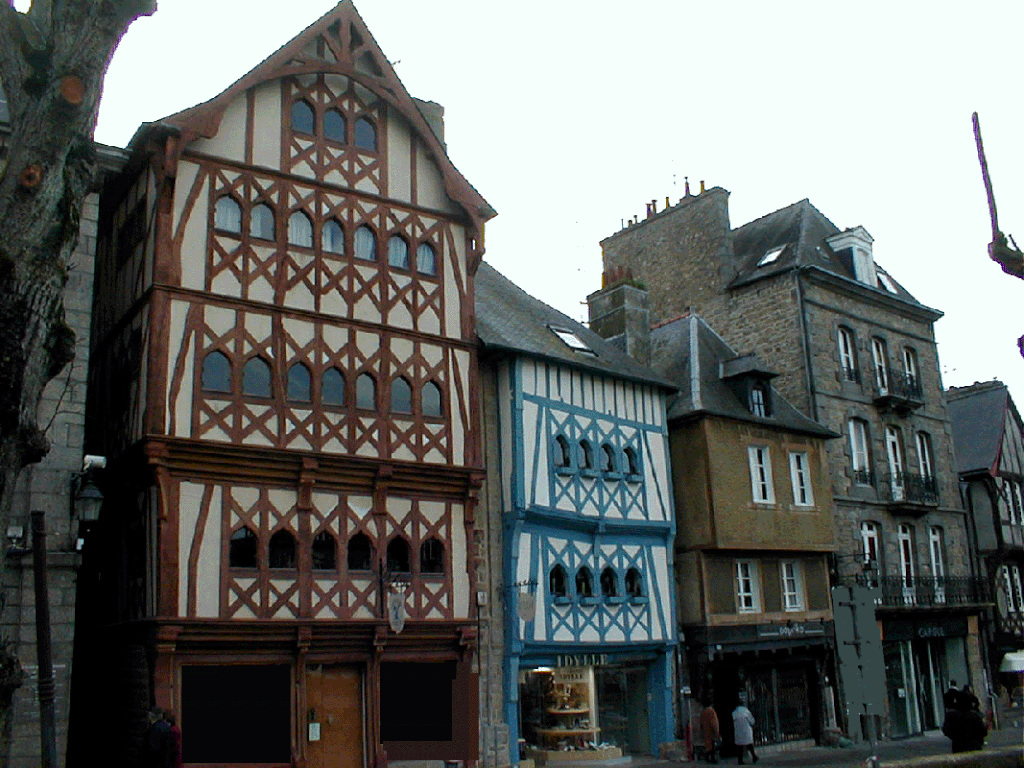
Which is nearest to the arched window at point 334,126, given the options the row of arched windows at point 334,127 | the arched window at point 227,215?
the row of arched windows at point 334,127

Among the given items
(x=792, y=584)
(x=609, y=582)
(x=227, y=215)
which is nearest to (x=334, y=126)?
(x=227, y=215)

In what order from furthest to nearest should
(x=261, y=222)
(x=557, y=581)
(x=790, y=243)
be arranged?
(x=790, y=243) < (x=557, y=581) < (x=261, y=222)

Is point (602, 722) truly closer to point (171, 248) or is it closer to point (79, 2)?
point (171, 248)

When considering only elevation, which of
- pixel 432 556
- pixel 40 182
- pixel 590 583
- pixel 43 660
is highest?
pixel 40 182

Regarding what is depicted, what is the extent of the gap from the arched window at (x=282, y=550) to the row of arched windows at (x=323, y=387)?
206 centimetres

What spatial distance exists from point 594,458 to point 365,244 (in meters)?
6.10

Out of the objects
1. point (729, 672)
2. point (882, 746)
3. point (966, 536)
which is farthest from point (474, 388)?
point (966, 536)

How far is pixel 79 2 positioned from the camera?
7488 millimetres

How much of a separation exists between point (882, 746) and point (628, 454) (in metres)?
9.63

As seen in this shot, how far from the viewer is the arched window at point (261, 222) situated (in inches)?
666

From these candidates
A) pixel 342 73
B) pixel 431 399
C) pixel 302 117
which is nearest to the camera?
pixel 302 117

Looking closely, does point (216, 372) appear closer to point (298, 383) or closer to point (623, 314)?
point (298, 383)

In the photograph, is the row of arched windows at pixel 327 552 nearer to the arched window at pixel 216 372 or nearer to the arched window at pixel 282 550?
the arched window at pixel 282 550

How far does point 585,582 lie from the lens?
795 inches
